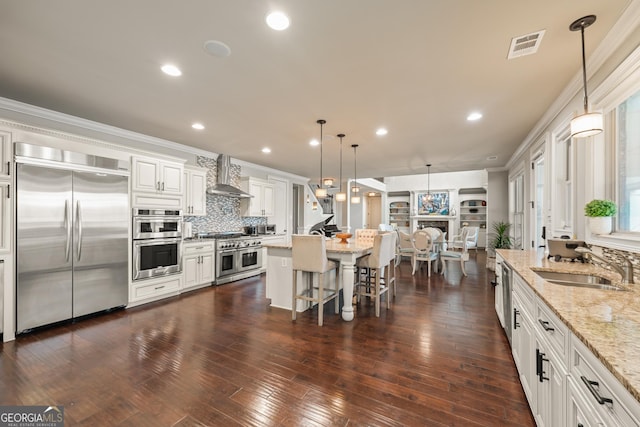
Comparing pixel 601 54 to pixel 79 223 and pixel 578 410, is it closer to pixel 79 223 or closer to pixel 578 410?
pixel 578 410

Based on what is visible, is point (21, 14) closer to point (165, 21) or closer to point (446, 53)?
point (165, 21)

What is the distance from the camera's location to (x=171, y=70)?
250 cm

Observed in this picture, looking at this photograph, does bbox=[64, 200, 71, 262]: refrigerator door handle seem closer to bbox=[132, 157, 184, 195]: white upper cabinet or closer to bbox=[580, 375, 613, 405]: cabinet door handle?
bbox=[132, 157, 184, 195]: white upper cabinet

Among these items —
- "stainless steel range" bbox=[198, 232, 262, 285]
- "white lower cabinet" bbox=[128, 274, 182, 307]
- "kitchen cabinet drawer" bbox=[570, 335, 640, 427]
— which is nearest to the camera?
"kitchen cabinet drawer" bbox=[570, 335, 640, 427]

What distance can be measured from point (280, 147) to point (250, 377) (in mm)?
3986

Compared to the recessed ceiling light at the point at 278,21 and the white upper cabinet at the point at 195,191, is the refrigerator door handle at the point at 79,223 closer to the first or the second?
the white upper cabinet at the point at 195,191

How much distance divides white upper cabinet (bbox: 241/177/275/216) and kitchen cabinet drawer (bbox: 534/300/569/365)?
5510 mm

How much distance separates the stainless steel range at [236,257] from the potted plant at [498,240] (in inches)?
210

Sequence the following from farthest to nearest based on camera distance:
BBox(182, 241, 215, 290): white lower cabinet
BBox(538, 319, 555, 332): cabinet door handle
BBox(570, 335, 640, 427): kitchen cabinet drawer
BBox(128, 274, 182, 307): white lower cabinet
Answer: BBox(182, 241, 215, 290): white lower cabinet
BBox(128, 274, 182, 307): white lower cabinet
BBox(538, 319, 555, 332): cabinet door handle
BBox(570, 335, 640, 427): kitchen cabinet drawer

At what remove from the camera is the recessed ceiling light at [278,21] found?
1.82 meters

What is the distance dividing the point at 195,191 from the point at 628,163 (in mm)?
5479

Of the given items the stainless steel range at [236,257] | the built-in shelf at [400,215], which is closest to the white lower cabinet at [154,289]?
the stainless steel range at [236,257]

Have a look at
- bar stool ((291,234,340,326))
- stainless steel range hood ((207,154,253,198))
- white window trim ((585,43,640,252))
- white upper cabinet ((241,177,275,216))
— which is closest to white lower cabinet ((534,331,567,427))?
white window trim ((585,43,640,252))

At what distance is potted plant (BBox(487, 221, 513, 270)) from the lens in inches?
252
